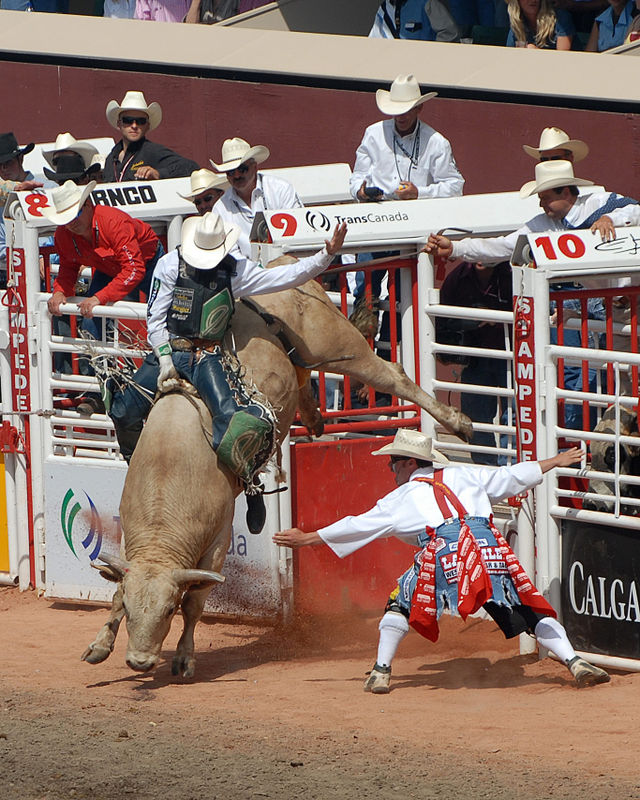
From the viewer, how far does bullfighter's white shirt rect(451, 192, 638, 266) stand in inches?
358

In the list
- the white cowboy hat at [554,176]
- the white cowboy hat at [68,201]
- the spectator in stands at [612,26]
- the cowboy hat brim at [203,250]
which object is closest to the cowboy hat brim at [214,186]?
the white cowboy hat at [68,201]

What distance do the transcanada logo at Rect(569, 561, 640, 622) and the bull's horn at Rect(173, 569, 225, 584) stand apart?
6.51 ft

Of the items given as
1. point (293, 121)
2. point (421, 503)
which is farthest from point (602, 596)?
point (293, 121)

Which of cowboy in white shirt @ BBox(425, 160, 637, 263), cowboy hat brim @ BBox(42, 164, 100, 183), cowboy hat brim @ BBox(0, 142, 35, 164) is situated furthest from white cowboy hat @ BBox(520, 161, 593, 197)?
cowboy hat brim @ BBox(0, 142, 35, 164)

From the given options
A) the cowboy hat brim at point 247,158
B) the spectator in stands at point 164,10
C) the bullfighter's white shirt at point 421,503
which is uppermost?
the spectator in stands at point 164,10

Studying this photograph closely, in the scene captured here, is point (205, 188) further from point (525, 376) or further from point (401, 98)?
point (525, 376)

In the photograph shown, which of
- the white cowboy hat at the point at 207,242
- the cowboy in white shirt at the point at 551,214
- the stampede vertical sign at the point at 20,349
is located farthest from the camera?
the stampede vertical sign at the point at 20,349

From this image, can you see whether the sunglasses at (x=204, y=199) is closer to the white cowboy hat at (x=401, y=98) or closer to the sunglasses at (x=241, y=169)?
the sunglasses at (x=241, y=169)

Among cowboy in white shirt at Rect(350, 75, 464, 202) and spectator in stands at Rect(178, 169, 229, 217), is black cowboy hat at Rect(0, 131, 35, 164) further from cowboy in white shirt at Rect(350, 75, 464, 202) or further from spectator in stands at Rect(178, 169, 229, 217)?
cowboy in white shirt at Rect(350, 75, 464, 202)

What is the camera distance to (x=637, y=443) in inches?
301

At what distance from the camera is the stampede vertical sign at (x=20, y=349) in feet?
34.1

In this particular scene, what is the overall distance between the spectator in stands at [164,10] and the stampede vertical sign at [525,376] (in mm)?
9461

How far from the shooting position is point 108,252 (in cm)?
1014

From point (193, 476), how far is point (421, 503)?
1343 mm
